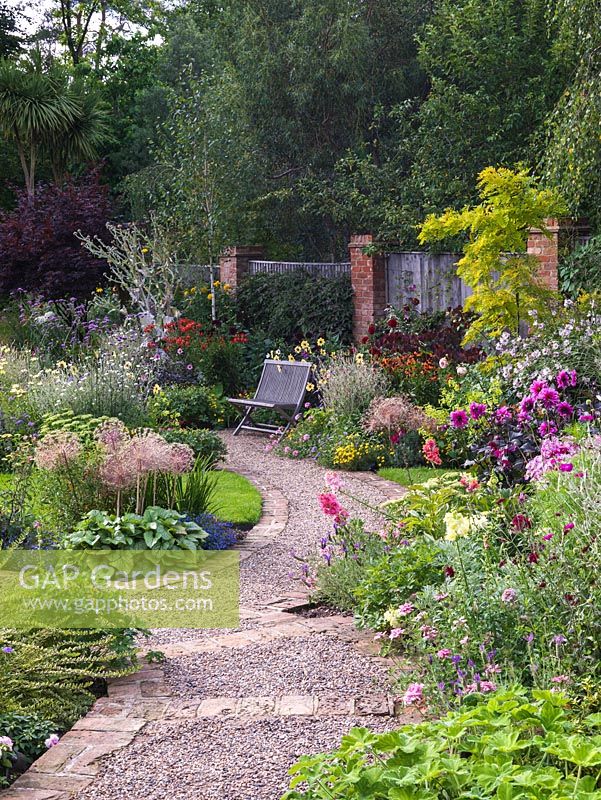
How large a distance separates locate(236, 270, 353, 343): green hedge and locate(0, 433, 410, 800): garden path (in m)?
8.06

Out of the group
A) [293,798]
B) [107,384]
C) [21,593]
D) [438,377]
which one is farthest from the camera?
[438,377]

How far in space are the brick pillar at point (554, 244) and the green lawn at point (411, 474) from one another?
270 centimetres

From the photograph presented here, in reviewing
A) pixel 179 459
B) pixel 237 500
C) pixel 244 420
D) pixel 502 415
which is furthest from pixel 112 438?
pixel 244 420

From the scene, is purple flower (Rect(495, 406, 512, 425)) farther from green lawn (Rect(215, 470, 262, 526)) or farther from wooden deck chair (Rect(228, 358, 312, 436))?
wooden deck chair (Rect(228, 358, 312, 436))

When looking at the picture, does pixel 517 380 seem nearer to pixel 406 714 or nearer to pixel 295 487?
pixel 295 487

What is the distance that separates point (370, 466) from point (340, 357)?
1.80m

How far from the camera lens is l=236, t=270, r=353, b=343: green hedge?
1336 centimetres

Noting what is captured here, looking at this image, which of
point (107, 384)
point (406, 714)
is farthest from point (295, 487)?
point (406, 714)

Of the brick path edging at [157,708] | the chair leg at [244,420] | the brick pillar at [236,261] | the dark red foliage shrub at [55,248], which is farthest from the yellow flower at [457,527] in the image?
the dark red foliage shrub at [55,248]

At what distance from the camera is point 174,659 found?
4453 mm

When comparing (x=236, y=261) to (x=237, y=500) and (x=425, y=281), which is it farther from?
(x=237, y=500)

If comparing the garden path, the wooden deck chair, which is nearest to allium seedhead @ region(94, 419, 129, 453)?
the garden path

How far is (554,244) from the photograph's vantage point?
10.3m

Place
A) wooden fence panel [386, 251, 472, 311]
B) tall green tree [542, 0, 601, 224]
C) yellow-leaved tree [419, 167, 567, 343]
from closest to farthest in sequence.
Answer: yellow-leaved tree [419, 167, 567, 343] < tall green tree [542, 0, 601, 224] < wooden fence panel [386, 251, 472, 311]
